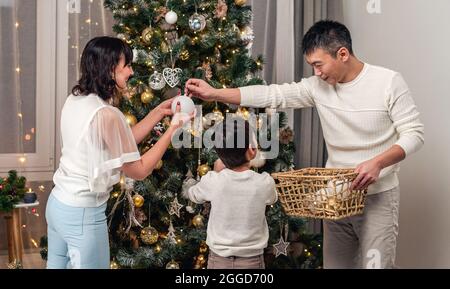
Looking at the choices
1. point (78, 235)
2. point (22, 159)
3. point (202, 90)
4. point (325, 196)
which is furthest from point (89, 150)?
point (22, 159)

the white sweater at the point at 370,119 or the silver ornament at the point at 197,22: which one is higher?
the silver ornament at the point at 197,22

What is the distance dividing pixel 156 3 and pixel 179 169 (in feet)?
3.15

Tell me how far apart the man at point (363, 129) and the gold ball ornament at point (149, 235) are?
1.14 meters

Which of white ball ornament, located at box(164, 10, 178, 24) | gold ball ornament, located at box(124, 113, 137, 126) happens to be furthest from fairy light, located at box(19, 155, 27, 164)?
white ball ornament, located at box(164, 10, 178, 24)

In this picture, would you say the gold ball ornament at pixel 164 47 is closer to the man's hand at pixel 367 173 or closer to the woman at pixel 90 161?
the woman at pixel 90 161

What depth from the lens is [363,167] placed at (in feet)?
6.85

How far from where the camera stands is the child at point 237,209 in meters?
2.33

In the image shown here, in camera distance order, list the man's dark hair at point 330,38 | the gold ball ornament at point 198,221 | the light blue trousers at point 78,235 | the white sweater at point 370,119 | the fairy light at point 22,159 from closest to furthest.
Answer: the light blue trousers at point 78,235 → the white sweater at point 370,119 → the man's dark hair at point 330,38 → the gold ball ornament at point 198,221 → the fairy light at point 22,159

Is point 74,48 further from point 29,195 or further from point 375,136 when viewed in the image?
point 375,136

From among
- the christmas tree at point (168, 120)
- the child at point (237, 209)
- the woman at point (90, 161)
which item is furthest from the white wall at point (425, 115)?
the woman at point (90, 161)

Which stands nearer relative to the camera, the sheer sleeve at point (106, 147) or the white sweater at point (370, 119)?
the sheer sleeve at point (106, 147)

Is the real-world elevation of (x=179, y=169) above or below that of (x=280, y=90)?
below

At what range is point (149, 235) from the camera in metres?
3.18

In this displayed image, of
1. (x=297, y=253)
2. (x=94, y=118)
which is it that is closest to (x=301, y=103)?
(x=94, y=118)
